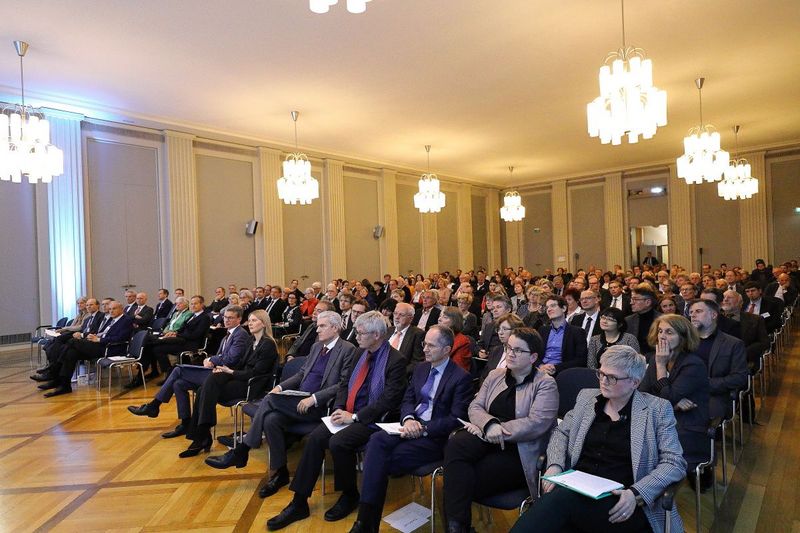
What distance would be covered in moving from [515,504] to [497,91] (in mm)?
7030

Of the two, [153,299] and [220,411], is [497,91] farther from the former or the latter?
[153,299]

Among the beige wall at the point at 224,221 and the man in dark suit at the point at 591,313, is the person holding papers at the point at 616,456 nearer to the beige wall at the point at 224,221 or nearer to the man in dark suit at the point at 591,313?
the man in dark suit at the point at 591,313

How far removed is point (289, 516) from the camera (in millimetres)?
2887

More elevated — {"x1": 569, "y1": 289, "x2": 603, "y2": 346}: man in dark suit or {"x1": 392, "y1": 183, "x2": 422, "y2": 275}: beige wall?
{"x1": 392, "y1": 183, "x2": 422, "y2": 275}: beige wall

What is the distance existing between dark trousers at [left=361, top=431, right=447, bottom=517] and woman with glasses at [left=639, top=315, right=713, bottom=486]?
1.28m

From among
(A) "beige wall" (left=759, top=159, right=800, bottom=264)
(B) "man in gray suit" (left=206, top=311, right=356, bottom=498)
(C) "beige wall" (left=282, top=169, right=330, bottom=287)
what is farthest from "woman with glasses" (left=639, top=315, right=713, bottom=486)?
(A) "beige wall" (left=759, top=159, right=800, bottom=264)

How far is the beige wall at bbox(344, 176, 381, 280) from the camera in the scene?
43.6ft

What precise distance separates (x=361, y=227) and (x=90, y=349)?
8.14 m

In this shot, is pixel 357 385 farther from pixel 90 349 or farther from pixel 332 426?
pixel 90 349

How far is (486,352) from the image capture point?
15.5 feet

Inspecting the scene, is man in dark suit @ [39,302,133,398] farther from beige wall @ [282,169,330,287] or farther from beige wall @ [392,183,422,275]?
beige wall @ [392,183,422,275]

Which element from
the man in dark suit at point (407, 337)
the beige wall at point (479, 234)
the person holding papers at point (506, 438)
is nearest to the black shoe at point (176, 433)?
the man in dark suit at point (407, 337)

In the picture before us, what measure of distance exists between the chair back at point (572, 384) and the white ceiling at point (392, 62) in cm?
414

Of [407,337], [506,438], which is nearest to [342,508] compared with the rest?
[506,438]
